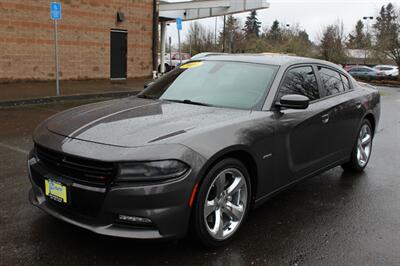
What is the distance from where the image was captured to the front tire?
3.10 m

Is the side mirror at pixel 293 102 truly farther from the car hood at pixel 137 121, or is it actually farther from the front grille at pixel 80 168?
the front grille at pixel 80 168

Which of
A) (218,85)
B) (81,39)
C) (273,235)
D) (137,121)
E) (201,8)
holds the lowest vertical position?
(273,235)

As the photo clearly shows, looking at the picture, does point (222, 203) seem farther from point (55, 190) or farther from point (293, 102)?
point (55, 190)

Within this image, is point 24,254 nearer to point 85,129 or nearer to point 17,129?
point 85,129

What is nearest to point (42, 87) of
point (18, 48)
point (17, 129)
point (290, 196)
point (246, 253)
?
point (18, 48)

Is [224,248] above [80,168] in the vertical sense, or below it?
below

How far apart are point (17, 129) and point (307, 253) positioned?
20.6 ft

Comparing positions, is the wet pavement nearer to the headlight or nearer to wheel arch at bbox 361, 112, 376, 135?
the headlight

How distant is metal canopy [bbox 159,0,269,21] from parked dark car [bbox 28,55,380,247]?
21.4m

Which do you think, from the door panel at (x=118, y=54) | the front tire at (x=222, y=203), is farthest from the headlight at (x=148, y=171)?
the door panel at (x=118, y=54)

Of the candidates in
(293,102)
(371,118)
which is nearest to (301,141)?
(293,102)

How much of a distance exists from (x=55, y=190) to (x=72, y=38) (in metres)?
15.0

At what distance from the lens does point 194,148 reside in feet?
9.86

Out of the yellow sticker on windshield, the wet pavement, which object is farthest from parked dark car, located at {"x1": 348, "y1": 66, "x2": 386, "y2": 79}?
the yellow sticker on windshield
